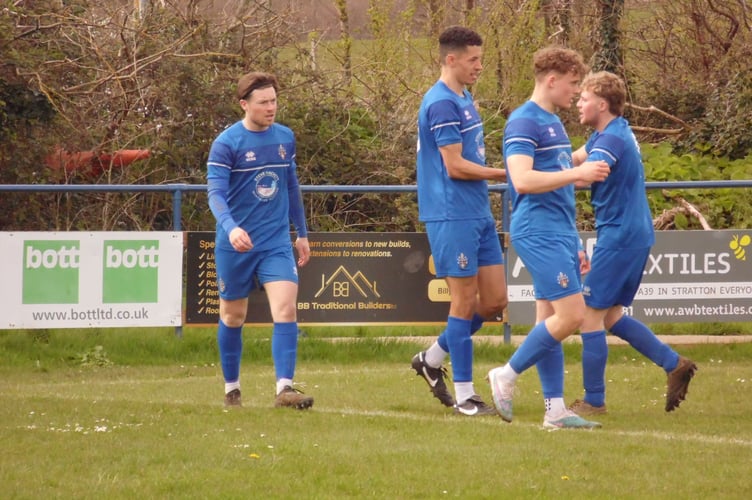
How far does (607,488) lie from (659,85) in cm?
1857

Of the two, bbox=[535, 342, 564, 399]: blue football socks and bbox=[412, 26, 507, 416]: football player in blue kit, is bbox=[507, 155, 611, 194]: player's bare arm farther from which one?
bbox=[535, 342, 564, 399]: blue football socks

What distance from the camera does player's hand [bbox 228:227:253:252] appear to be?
7539mm

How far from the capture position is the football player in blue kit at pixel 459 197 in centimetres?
784

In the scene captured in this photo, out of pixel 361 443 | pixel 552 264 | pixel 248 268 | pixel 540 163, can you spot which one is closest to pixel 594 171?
pixel 540 163

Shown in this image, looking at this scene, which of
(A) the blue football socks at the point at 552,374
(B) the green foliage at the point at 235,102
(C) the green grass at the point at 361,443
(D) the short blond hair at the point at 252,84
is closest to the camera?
(C) the green grass at the point at 361,443

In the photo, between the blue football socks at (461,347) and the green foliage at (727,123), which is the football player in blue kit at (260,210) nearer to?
the blue football socks at (461,347)

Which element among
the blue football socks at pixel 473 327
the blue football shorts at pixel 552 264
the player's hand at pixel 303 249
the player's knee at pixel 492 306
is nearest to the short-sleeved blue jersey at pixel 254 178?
the player's hand at pixel 303 249

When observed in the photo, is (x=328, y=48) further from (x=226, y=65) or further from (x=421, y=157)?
(x=421, y=157)

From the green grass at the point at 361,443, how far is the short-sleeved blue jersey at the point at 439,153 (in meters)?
1.30

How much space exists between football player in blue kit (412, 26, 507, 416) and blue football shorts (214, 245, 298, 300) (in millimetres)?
922

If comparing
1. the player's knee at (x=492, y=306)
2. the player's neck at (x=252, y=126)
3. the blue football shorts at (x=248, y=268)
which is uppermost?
the player's neck at (x=252, y=126)

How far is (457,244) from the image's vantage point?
7.91 m

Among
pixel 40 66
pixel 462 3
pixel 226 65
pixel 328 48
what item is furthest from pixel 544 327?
pixel 462 3

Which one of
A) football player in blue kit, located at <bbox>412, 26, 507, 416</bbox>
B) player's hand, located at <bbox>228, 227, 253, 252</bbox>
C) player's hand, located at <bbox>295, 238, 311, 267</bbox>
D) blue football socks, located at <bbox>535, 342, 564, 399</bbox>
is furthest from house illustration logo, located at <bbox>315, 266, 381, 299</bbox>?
blue football socks, located at <bbox>535, 342, 564, 399</bbox>
